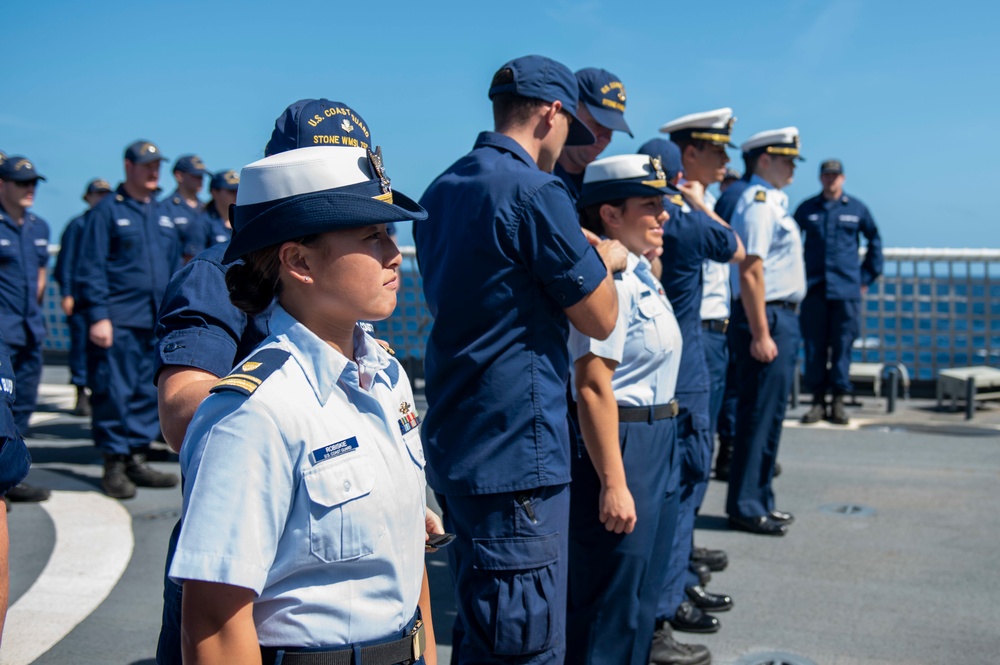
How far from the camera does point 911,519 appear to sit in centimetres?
568

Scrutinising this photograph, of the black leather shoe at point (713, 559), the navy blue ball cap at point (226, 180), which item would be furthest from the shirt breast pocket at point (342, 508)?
the navy blue ball cap at point (226, 180)

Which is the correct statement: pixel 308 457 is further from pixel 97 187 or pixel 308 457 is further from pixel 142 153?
pixel 97 187

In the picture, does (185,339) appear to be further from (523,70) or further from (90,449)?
(90,449)

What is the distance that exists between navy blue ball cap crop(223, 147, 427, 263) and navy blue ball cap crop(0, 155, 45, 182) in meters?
5.79

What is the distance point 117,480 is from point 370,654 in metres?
5.15

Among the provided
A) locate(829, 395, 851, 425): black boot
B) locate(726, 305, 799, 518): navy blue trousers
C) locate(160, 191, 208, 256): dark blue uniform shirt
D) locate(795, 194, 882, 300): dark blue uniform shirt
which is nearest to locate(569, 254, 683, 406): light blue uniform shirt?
locate(726, 305, 799, 518): navy blue trousers

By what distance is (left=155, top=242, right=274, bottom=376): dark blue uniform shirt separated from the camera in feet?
6.93

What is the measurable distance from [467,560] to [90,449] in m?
6.11

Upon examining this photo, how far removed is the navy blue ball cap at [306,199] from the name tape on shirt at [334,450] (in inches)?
13.4

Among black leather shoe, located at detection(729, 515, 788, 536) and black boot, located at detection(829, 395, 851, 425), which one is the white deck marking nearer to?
black leather shoe, located at detection(729, 515, 788, 536)

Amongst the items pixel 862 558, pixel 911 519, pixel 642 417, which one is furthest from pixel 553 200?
pixel 911 519

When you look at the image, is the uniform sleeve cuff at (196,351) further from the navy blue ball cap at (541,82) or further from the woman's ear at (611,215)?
the woman's ear at (611,215)

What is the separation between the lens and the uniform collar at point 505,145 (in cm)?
280

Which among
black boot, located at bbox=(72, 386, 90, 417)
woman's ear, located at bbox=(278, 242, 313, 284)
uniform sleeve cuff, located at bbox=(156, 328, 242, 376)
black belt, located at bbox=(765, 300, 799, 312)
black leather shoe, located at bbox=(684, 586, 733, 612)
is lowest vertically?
black leather shoe, located at bbox=(684, 586, 733, 612)
